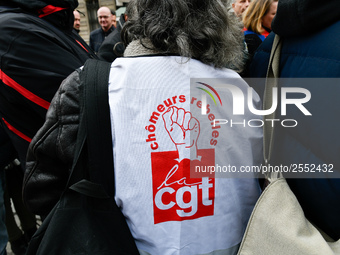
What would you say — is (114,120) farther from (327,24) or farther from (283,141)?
(327,24)

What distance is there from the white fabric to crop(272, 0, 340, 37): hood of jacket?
28 cm

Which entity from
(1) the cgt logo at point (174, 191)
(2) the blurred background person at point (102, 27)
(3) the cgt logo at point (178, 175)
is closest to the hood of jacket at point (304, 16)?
(3) the cgt logo at point (178, 175)

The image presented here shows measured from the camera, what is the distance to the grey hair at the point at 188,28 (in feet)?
3.54

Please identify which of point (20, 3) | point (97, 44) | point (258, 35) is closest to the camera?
point (20, 3)

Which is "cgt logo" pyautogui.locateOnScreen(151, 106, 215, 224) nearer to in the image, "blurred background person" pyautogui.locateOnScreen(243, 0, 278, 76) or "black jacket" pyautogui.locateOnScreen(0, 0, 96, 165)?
"black jacket" pyautogui.locateOnScreen(0, 0, 96, 165)

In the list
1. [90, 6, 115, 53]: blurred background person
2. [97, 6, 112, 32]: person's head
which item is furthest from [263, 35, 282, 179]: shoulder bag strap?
[97, 6, 112, 32]: person's head

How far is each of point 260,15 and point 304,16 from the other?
6.36 feet

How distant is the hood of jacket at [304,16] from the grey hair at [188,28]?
0.23 meters

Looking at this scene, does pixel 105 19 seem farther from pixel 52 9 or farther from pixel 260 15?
pixel 52 9

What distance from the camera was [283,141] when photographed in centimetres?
104

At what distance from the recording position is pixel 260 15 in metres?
2.63

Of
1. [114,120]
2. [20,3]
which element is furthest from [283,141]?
[20,3]

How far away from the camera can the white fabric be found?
39.8 inches

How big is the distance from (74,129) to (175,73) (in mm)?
389
